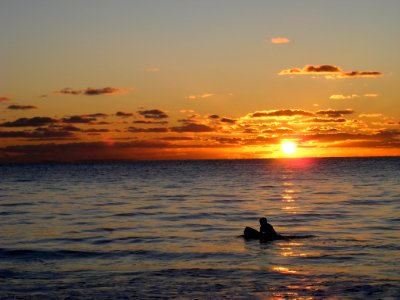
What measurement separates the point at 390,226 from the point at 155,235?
15.7m

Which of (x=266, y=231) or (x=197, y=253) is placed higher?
(x=266, y=231)

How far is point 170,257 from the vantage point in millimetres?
30156

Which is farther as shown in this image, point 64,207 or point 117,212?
point 64,207

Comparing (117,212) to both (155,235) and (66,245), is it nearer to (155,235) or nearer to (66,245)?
(155,235)

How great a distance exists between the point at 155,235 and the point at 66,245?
243 inches

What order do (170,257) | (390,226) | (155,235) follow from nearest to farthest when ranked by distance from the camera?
(170,257)
(155,235)
(390,226)

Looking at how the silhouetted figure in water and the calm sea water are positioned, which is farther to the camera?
the silhouetted figure in water

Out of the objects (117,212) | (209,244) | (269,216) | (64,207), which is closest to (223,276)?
(209,244)

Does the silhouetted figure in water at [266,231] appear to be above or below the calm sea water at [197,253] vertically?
above

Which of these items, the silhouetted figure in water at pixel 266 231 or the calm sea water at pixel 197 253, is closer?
the calm sea water at pixel 197 253

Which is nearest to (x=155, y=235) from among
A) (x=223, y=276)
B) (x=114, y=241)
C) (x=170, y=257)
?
(x=114, y=241)

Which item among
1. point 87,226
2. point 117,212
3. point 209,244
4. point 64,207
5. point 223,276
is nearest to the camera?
point 223,276

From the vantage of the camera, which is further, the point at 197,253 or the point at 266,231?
the point at 266,231

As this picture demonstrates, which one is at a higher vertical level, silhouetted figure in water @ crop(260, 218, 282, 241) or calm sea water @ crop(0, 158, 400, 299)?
silhouetted figure in water @ crop(260, 218, 282, 241)
